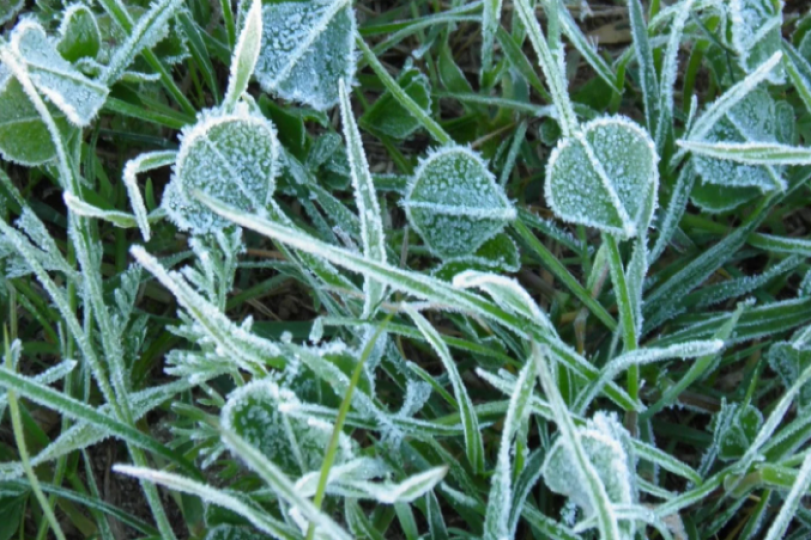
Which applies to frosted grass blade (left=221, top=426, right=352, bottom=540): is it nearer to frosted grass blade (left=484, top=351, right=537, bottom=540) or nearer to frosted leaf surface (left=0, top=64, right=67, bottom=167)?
frosted grass blade (left=484, top=351, right=537, bottom=540)

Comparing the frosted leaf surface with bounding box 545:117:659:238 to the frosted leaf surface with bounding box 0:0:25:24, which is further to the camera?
the frosted leaf surface with bounding box 0:0:25:24

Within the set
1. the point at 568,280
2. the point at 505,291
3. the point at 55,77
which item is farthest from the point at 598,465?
the point at 55,77

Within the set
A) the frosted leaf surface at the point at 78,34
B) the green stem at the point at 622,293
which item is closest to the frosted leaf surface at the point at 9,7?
the frosted leaf surface at the point at 78,34

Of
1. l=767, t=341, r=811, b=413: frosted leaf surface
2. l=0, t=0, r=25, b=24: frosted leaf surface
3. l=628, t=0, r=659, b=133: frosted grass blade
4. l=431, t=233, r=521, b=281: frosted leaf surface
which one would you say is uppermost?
l=0, t=0, r=25, b=24: frosted leaf surface

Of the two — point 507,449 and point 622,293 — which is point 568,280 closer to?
point 622,293

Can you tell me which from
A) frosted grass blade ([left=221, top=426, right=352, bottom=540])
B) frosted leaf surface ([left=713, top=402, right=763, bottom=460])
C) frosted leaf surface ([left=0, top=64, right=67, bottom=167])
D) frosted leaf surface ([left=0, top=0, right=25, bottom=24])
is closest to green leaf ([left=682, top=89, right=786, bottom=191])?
frosted leaf surface ([left=713, top=402, right=763, bottom=460])

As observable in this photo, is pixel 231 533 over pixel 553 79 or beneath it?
beneath

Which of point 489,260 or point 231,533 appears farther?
point 489,260
